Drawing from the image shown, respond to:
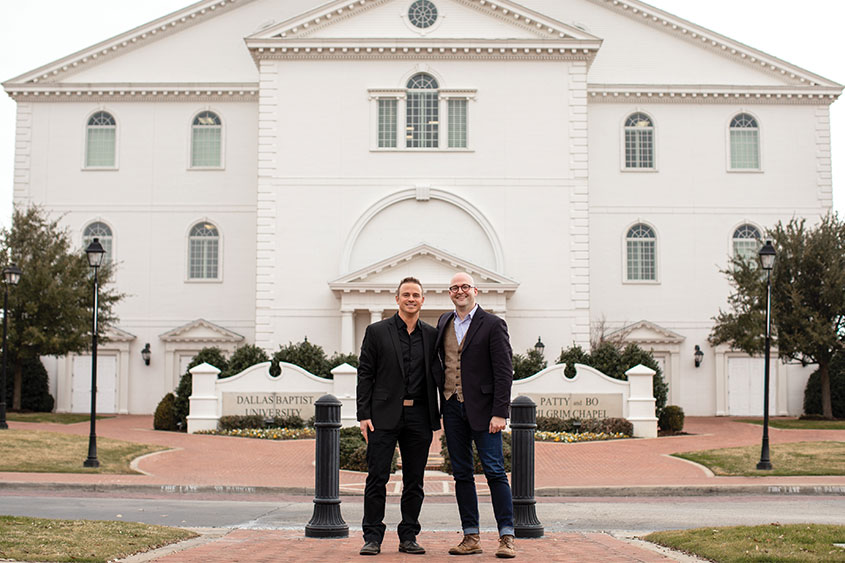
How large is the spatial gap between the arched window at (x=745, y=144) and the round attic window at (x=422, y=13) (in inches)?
488

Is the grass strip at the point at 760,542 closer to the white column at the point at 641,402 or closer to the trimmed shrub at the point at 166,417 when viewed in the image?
the white column at the point at 641,402

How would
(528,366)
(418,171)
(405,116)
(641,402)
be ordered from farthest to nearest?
(405,116)
(418,171)
(528,366)
(641,402)

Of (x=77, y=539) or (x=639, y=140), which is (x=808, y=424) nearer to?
(x=639, y=140)

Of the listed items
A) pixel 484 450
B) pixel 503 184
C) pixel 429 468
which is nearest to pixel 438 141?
pixel 503 184

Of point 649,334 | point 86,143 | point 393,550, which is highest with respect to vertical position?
point 86,143

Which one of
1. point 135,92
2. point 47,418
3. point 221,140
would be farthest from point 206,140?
point 47,418

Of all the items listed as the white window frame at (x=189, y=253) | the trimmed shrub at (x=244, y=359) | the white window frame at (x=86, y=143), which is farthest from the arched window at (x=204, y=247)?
the trimmed shrub at (x=244, y=359)

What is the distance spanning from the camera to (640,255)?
38281 mm

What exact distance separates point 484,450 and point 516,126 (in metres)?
26.9

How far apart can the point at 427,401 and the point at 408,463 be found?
0.55 metres

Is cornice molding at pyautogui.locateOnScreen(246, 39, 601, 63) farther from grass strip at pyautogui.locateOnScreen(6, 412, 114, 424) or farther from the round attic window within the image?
grass strip at pyautogui.locateOnScreen(6, 412, 114, 424)

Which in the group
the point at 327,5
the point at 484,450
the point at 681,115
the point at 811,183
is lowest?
the point at 484,450

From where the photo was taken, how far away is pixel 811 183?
126ft

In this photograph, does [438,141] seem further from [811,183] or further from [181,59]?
[811,183]
